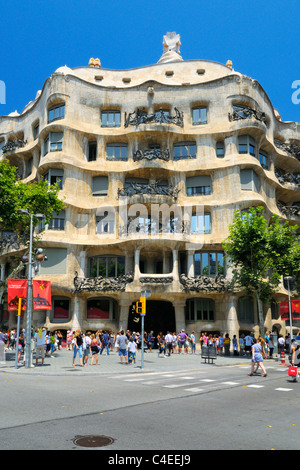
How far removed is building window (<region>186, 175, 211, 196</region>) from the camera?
37906mm

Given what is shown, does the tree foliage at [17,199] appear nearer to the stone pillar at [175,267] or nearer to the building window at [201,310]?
the stone pillar at [175,267]

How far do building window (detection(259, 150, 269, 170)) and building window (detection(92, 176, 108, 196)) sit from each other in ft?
47.5

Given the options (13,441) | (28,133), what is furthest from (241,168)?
(13,441)

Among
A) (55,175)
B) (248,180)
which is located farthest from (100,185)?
(248,180)

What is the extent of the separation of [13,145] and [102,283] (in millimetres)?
18585

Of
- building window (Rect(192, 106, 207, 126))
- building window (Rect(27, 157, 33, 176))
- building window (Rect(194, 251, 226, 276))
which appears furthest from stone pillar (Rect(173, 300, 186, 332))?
building window (Rect(27, 157, 33, 176))

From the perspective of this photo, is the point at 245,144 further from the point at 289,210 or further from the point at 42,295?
the point at 42,295

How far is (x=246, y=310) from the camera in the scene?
3606 centimetres

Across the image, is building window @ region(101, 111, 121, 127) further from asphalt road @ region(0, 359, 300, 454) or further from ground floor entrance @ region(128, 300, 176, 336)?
asphalt road @ region(0, 359, 300, 454)

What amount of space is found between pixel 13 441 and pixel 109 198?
31474 mm

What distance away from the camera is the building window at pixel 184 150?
127 feet

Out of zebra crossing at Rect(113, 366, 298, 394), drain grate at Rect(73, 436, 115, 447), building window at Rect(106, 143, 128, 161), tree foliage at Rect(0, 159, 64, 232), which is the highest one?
building window at Rect(106, 143, 128, 161)

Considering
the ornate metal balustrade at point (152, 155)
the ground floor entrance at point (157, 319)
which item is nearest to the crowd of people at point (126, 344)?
the ground floor entrance at point (157, 319)
